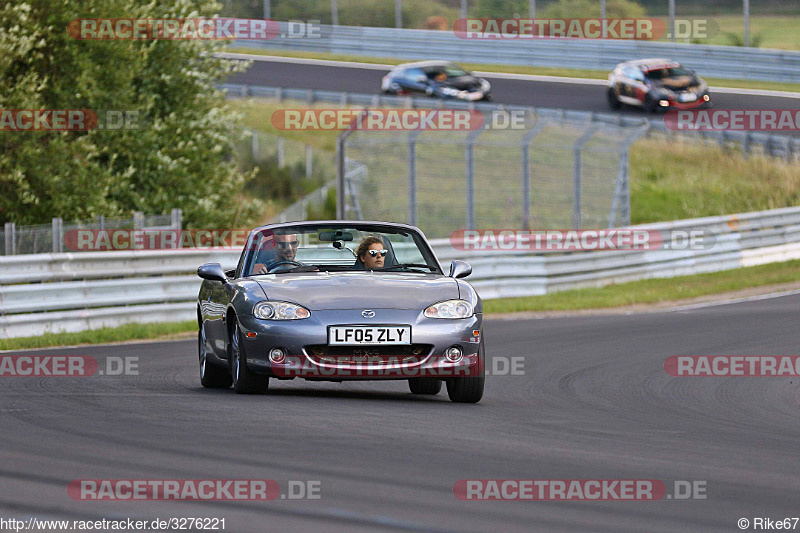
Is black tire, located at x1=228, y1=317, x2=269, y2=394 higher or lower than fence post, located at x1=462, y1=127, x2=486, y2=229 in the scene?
higher

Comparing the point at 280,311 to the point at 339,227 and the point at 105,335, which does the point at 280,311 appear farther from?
the point at 105,335

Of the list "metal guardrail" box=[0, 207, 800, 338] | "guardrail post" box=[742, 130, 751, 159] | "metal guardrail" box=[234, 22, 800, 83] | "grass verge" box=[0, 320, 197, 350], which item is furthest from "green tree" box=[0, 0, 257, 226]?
"metal guardrail" box=[234, 22, 800, 83]

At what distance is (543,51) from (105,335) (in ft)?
122

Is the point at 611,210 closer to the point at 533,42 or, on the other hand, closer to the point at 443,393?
the point at 443,393

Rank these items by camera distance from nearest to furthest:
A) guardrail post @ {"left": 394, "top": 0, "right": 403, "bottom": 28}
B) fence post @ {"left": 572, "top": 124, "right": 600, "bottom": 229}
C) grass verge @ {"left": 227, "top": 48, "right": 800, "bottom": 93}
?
1. fence post @ {"left": 572, "top": 124, "right": 600, "bottom": 229}
2. grass verge @ {"left": 227, "top": 48, "right": 800, "bottom": 93}
3. guardrail post @ {"left": 394, "top": 0, "right": 403, "bottom": 28}

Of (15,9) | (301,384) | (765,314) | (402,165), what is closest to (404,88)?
(402,165)

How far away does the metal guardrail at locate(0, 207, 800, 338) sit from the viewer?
16.8m

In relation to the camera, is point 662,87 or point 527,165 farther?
point 662,87

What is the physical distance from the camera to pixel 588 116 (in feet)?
131

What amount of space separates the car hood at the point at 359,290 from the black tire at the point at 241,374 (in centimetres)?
42

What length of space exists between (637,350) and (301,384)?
4.47 meters

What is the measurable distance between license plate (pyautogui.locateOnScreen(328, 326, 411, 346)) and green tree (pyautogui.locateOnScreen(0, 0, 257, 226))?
1730 cm

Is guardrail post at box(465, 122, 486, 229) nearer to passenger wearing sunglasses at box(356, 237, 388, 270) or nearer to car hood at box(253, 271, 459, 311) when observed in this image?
passenger wearing sunglasses at box(356, 237, 388, 270)

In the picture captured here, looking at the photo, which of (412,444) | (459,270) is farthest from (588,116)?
(412,444)
